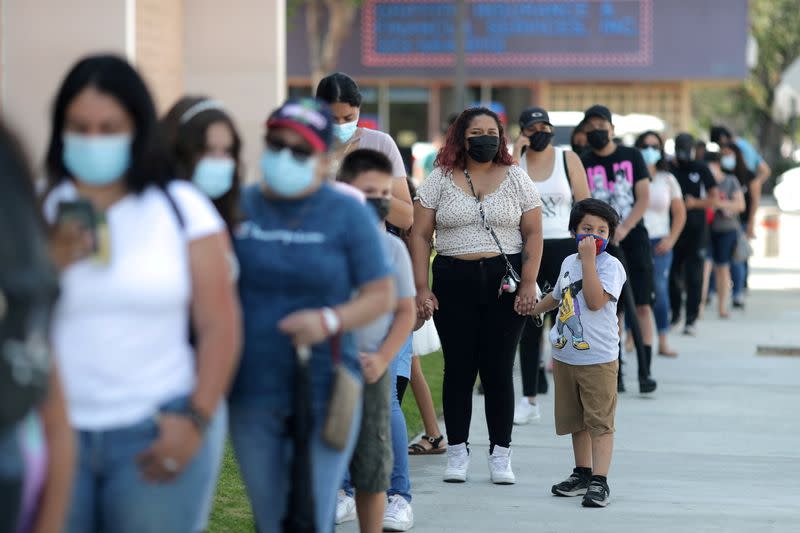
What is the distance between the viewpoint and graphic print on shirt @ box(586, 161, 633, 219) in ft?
36.0

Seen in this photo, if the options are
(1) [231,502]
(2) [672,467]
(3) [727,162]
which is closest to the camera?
(1) [231,502]

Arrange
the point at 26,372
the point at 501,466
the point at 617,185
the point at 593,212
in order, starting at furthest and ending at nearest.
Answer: the point at 617,185 < the point at 501,466 < the point at 593,212 < the point at 26,372

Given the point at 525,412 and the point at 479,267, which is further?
the point at 525,412

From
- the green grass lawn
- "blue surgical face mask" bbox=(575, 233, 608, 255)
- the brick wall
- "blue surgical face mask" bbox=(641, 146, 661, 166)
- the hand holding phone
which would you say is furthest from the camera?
the brick wall

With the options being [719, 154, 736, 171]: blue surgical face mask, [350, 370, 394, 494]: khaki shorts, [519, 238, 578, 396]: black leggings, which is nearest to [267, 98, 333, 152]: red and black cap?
[350, 370, 394, 494]: khaki shorts

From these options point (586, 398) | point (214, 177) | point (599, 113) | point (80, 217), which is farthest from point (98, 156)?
point (599, 113)

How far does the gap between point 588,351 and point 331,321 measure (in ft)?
10.7

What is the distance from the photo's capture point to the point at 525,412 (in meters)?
9.75

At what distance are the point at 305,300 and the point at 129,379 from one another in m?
0.73

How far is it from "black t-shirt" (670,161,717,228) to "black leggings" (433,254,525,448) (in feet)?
24.1

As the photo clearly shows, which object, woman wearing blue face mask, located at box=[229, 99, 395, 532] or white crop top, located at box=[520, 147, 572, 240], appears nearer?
woman wearing blue face mask, located at box=[229, 99, 395, 532]

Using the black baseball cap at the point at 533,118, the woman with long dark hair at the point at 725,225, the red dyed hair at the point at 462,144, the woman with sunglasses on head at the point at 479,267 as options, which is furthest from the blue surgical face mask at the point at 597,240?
the woman with long dark hair at the point at 725,225

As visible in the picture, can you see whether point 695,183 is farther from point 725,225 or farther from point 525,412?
point 525,412

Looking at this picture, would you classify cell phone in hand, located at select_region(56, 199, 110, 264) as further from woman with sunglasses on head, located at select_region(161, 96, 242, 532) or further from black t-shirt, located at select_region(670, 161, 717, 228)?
black t-shirt, located at select_region(670, 161, 717, 228)
